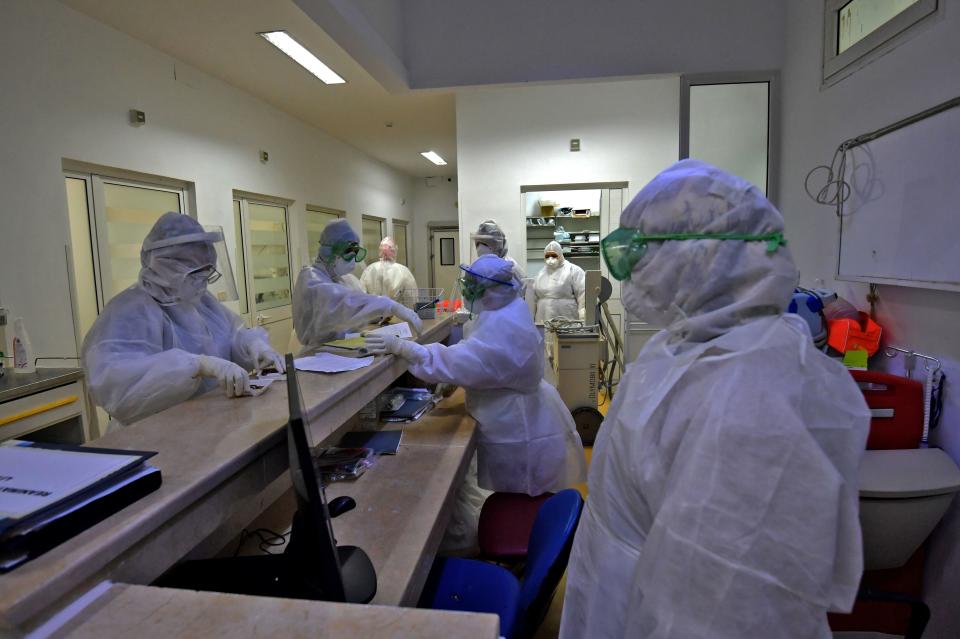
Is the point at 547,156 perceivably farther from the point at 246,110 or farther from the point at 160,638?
the point at 160,638

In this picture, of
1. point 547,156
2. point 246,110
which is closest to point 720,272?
point 547,156

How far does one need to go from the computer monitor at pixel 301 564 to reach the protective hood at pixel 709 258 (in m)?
0.76

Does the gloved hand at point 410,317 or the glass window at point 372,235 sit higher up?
the glass window at point 372,235

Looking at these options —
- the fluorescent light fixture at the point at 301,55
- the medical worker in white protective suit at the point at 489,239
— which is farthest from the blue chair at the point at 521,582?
the fluorescent light fixture at the point at 301,55

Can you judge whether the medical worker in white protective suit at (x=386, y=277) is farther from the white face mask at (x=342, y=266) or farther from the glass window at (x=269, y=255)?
the white face mask at (x=342, y=266)

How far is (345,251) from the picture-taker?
10.9 feet

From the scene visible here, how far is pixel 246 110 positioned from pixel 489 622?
520cm

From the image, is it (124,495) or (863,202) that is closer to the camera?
(124,495)

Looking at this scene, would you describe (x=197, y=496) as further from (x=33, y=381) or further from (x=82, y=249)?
(x=82, y=249)

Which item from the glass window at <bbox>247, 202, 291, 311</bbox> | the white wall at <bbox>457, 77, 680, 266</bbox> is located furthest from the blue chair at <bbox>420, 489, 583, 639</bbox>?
the glass window at <bbox>247, 202, 291, 311</bbox>

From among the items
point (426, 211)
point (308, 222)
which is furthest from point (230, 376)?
point (426, 211)

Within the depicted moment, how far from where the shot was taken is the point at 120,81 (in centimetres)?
333

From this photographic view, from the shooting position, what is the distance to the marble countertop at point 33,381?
2.23 meters

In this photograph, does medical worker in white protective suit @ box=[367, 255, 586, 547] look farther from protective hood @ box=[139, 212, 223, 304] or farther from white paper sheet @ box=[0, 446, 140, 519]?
white paper sheet @ box=[0, 446, 140, 519]
